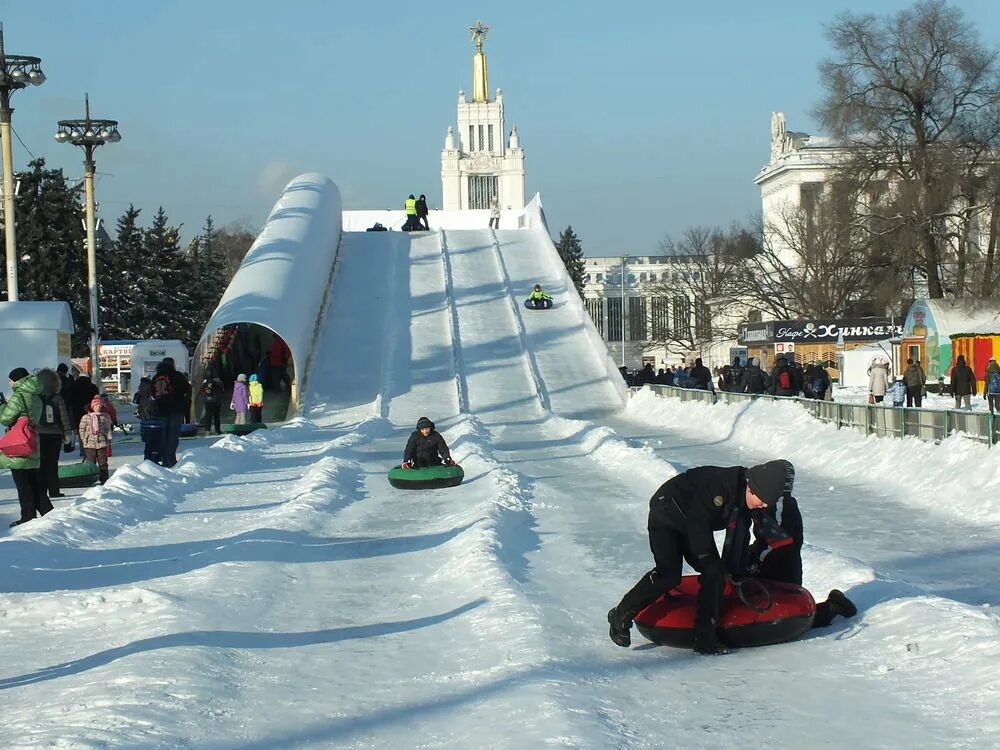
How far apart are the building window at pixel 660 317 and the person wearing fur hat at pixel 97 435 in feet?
197

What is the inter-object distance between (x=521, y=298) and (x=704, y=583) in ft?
114

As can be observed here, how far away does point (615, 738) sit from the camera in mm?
5008

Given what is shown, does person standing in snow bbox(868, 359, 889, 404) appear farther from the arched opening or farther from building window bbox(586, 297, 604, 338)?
building window bbox(586, 297, 604, 338)

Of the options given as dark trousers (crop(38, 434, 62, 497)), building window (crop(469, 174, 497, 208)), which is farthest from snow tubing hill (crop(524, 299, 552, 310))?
building window (crop(469, 174, 497, 208))

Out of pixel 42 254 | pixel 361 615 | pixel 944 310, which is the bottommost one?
pixel 361 615

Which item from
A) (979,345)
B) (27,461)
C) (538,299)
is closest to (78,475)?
(27,461)

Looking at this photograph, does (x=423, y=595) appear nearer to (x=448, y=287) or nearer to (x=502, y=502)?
(x=502, y=502)

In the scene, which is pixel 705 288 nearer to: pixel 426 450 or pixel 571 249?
pixel 571 249

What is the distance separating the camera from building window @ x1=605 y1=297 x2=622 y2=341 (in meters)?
119

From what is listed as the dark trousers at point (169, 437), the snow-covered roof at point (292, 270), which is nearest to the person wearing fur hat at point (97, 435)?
the dark trousers at point (169, 437)

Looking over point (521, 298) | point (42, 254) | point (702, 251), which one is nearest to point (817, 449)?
point (521, 298)

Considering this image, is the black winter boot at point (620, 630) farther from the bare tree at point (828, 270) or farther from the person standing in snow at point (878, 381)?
the bare tree at point (828, 270)

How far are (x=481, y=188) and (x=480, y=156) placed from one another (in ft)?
10.5

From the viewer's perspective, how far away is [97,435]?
50.6ft
